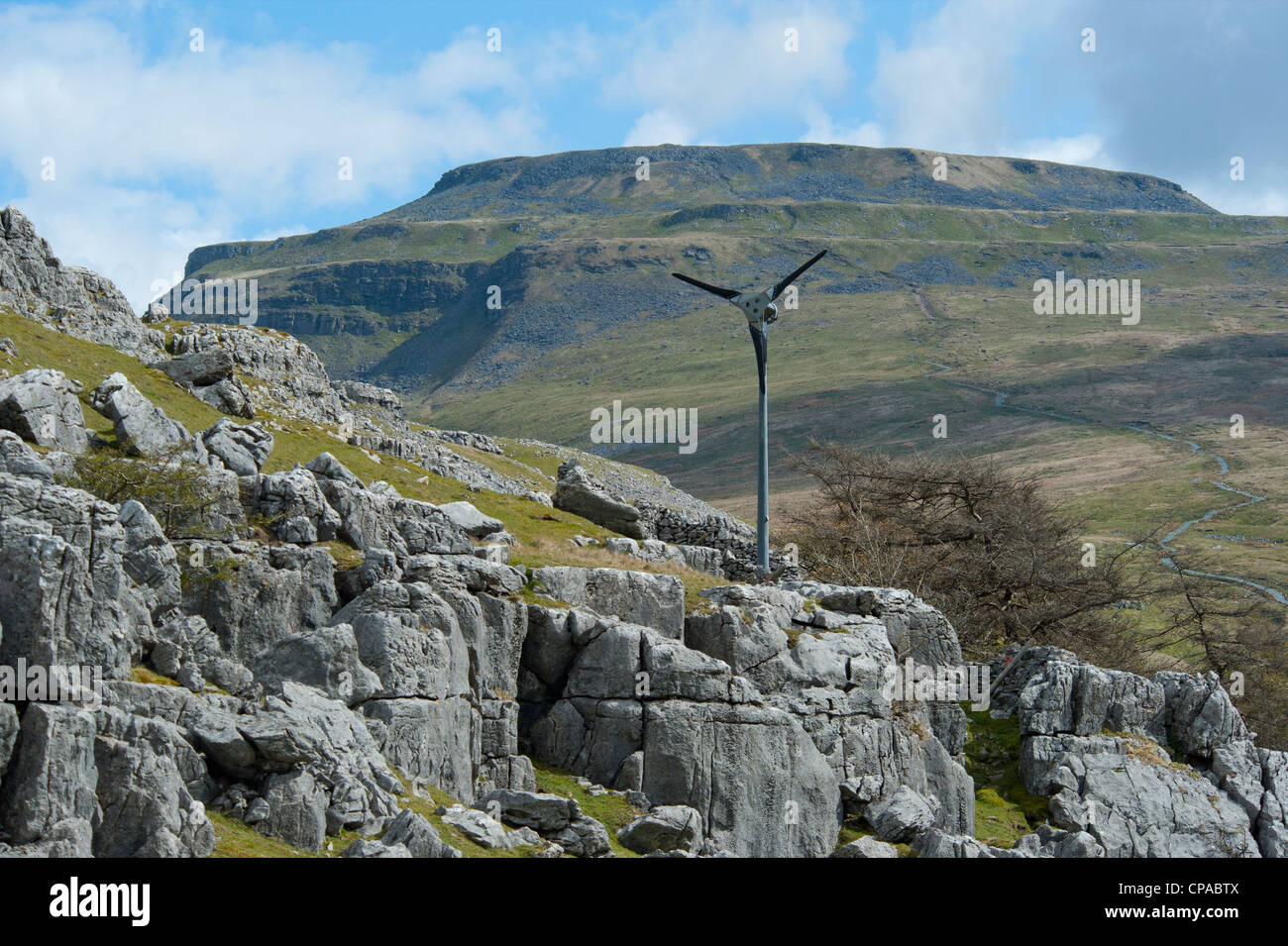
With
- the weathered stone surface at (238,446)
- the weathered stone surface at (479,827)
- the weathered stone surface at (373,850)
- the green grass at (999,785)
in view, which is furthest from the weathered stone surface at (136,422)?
the green grass at (999,785)

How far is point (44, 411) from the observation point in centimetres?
3275

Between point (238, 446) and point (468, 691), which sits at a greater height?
point (238, 446)

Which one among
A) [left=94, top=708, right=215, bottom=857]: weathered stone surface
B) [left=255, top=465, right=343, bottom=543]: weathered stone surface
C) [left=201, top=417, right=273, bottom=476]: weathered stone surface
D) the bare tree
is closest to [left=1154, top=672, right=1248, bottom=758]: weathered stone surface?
the bare tree

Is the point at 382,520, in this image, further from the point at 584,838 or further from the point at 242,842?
the point at 242,842

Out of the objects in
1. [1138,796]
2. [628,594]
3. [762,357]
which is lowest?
[1138,796]

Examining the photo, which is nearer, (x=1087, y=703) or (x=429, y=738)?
(x=429, y=738)

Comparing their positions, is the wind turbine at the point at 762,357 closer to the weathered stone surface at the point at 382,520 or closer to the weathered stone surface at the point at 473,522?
the weathered stone surface at the point at 473,522

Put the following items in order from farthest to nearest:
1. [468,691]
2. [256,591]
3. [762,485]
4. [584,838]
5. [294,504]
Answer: [762,485] → [294,504] → [468,691] → [256,591] → [584,838]

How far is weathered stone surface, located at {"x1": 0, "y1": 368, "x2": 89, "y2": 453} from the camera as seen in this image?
32156 millimetres

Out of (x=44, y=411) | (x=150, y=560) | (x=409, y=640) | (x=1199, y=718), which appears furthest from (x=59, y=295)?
(x=1199, y=718)

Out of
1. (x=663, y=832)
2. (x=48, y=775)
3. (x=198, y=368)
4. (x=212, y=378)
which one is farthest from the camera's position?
(x=212, y=378)

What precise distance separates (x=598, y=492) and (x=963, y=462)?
2256cm

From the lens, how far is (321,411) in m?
63.0
